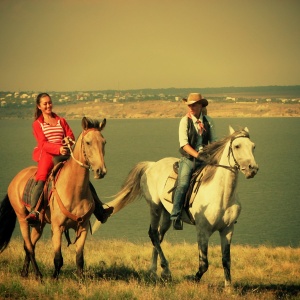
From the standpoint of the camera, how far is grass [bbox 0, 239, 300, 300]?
8539 millimetres

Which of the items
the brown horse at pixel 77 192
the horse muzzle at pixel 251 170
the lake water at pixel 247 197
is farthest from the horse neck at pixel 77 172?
the lake water at pixel 247 197

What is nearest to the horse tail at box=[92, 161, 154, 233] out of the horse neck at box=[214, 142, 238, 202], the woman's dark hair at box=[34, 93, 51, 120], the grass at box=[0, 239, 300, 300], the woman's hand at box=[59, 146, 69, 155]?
the grass at box=[0, 239, 300, 300]

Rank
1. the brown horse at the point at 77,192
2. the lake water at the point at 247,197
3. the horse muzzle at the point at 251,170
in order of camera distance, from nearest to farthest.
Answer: the brown horse at the point at 77,192 < the horse muzzle at the point at 251,170 < the lake water at the point at 247,197

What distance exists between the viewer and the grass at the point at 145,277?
854 centimetres

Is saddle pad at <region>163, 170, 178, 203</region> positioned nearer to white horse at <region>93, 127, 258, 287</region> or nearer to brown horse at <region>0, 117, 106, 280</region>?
white horse at <region>93, 127, 258, 287</region>

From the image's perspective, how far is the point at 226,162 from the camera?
980 cm

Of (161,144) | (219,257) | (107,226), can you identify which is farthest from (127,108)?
(219,257)

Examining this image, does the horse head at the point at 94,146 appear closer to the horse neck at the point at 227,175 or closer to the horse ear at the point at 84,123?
the horse ear at the point at 84,123

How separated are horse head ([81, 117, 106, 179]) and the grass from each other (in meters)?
1.74

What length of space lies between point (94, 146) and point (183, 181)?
8.24 ft

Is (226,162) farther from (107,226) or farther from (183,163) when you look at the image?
(107,226)

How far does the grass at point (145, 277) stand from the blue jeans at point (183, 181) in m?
1.27

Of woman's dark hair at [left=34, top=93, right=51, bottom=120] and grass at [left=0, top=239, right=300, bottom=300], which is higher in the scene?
woman's dark hair at [left=34, top=93, right=51, bottom=120]

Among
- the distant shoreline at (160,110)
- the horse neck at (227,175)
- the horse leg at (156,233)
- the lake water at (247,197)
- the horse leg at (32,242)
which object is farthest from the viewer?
the distant shoreline at (160,110)
